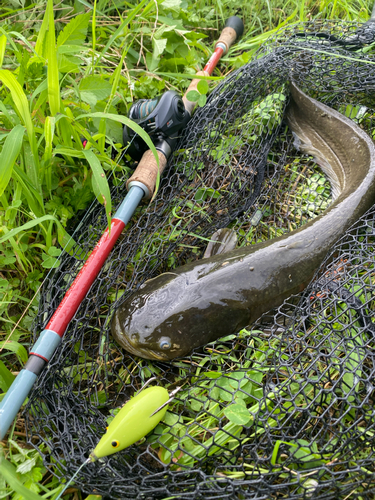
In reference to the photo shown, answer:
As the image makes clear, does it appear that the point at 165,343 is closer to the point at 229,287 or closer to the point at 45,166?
the point at 229,287

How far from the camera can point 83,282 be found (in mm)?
1701

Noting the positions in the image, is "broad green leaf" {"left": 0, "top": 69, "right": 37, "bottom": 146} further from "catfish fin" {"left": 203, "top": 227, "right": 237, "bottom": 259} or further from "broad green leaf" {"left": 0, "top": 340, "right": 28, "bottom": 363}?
"catfish fin" {"left": 203, "top": 227, "right": 237, "bottom": 259}

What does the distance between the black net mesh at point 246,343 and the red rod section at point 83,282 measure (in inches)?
3.8

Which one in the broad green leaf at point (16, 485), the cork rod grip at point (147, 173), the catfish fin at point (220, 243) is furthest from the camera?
the catfish fin at point (220, 243)

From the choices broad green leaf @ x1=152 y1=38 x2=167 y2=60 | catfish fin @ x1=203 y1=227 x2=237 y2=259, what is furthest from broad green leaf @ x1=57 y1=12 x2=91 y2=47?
catfish fin @ x1=203 y1=227 x2=237 y2=259

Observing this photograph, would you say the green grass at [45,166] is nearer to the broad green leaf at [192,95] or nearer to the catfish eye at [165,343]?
the catfish eye at [165,343]

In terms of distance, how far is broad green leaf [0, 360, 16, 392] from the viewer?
1.61 meters

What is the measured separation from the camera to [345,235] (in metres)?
2.01

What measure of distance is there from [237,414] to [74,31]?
2.08m

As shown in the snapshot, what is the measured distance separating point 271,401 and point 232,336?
1.24 feet

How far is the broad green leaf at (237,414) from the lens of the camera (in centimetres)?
146

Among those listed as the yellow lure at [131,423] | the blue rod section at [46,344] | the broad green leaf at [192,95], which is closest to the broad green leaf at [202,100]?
the broad green leaf at [192,95]

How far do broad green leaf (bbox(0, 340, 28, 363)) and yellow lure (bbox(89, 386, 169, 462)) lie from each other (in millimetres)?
637

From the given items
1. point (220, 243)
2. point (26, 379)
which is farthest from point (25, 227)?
point (220, 243)
